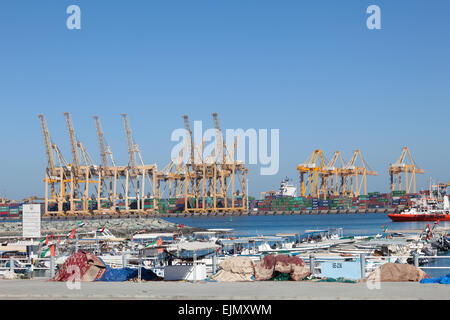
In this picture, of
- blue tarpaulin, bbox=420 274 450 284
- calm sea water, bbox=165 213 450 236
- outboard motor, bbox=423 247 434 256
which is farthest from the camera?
calm sea water, bbox=165 213 450 236

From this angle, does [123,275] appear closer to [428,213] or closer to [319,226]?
[319,226]

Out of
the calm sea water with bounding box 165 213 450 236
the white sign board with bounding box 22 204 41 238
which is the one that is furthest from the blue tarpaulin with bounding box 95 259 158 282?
the calm sea water with bounding box 165 213 450 236

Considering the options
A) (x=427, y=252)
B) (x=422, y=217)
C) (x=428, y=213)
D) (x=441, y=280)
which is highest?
(x=441, y=280)

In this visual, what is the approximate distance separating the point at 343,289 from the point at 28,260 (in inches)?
707

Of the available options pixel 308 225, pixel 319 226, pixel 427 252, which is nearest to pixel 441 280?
pixel 427 252

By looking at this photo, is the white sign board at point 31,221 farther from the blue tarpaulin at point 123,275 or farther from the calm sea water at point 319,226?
the calm sea water at point 319,226

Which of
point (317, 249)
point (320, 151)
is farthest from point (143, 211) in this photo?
point (317, 249)

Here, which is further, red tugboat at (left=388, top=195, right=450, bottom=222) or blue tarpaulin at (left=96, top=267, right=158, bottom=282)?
red tugboat at (left=388, top=195, right=450, bottom=222)

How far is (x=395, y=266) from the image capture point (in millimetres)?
15836

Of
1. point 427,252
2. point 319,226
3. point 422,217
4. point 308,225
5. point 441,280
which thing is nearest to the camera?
point 441,280

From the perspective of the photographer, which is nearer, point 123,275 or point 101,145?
point 123,275

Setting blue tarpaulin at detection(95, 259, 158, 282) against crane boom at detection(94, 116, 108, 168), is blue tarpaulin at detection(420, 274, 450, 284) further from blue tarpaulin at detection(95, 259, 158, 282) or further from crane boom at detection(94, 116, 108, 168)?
crane boom at detection(94, 116, 108, 168)
